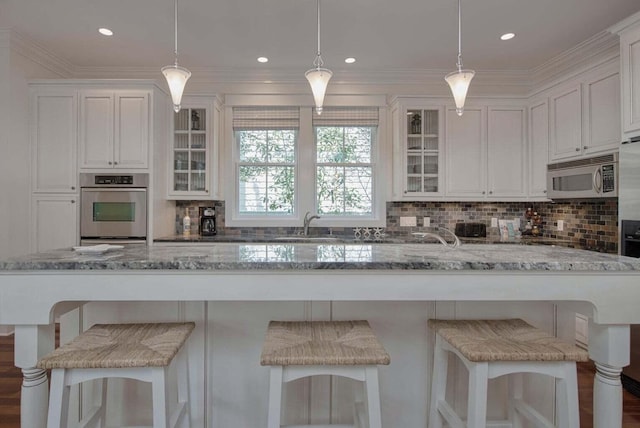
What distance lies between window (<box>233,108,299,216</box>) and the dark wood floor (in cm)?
241

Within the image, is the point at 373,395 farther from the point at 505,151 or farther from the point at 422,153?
the point at 505,151

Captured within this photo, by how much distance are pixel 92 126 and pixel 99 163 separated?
1.21 feet

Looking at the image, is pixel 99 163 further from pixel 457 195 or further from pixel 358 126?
pixel 457 195

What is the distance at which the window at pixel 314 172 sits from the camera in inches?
162

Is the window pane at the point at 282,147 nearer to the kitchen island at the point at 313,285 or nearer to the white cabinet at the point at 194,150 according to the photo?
the white cabinet at the point at 194,150

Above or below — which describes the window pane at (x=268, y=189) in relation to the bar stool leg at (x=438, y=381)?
above

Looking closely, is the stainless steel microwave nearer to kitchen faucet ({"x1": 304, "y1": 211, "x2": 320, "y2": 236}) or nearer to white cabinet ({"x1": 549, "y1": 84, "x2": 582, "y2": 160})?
white cabinet ({"x1": 549, "y1": 84, "x2": 582, "y2": 160})

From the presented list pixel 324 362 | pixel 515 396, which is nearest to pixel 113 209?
pixel 324 362

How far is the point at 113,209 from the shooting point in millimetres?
3375

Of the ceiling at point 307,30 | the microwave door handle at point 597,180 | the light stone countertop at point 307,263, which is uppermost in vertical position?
the ceiling at point 307,30

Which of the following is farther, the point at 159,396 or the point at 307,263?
the point at 307,263

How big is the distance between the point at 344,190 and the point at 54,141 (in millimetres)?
3045

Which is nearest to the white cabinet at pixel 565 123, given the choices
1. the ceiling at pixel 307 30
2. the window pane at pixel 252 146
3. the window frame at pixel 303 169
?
the ceiling at pixel 307 30

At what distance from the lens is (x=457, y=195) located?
3.83 m
